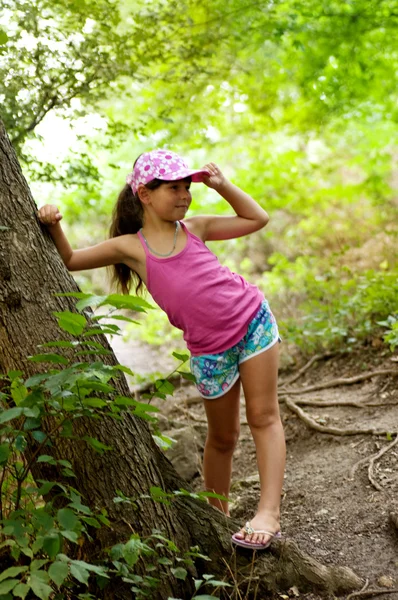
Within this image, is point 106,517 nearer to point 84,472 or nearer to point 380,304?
point 84,472

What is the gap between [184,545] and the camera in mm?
2311

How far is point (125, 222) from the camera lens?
9.61 feet

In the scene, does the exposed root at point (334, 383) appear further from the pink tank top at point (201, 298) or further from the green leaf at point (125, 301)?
the green leaf at point (125, 301)

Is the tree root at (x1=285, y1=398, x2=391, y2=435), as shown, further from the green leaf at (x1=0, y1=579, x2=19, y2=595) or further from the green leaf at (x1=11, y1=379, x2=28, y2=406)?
the green leaf at (x1=0, y1=579, x2=19, y2=595)

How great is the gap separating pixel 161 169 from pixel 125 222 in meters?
0.33

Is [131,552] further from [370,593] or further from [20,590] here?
[370,593]

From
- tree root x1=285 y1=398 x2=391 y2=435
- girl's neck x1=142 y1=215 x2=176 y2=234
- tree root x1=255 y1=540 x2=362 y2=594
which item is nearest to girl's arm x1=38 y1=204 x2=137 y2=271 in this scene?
girl's neck x1=142 y1=215 x2=176 y2=234

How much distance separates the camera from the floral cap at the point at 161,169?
2703 millimetres

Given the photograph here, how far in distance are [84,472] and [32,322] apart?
0.52 meters

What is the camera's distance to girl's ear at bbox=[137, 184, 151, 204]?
2.79 metres

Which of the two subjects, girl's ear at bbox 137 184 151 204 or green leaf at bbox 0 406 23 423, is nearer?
green leaf at bbox 0 406 23 423

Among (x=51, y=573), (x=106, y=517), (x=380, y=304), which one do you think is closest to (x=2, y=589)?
(x=51, y=573)

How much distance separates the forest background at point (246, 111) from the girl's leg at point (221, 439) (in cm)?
154

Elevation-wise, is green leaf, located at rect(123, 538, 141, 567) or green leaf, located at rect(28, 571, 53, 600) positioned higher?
green leaf, located at rect(28, 571, 53, 600)
